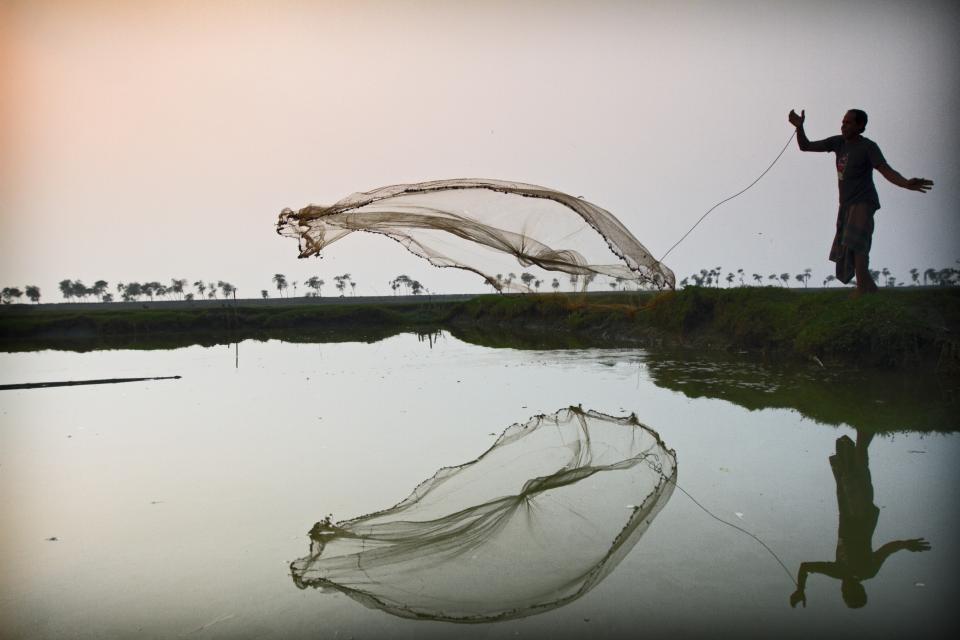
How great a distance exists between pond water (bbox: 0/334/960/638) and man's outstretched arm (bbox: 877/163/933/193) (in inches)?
96.0

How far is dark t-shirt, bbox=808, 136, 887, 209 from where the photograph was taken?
7812 millimetres

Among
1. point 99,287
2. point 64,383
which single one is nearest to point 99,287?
point 99,287

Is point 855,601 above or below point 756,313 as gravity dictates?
below

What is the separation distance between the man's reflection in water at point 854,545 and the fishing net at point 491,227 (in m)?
2.86

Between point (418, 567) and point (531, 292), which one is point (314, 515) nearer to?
point (418, 567)

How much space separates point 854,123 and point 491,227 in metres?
4.22

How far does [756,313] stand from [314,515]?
1243 centimetres

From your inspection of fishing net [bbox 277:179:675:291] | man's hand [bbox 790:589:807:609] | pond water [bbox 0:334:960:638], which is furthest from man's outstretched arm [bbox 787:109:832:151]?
man's hand [bbox 790:589:807:609]

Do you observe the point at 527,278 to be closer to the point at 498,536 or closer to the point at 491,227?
the point at 491,227

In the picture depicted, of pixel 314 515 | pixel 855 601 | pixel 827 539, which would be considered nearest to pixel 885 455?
pixel 827 539

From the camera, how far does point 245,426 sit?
346 inches

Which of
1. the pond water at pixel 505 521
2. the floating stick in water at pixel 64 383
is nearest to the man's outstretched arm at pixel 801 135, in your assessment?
the pond water at pixel 505 521

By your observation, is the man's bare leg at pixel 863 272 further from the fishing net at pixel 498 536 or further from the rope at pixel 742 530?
the rope at pixel 742 530

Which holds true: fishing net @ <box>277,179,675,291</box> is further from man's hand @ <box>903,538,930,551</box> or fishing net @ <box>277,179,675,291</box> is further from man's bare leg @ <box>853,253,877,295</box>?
man's hand @ <box>903,538,930,551</box>
